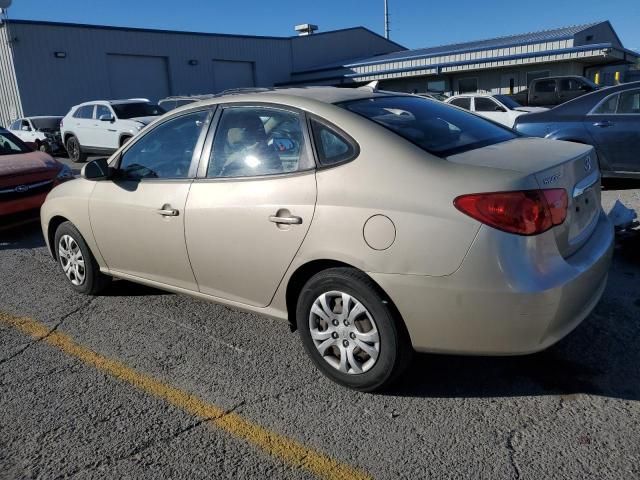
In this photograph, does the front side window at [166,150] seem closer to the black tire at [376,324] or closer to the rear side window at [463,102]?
the black tire at [376,324]

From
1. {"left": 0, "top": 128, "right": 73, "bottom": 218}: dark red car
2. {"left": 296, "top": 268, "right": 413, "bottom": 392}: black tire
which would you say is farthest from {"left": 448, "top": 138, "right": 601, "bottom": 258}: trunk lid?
{"left": 0, "top": 128, "right": 73, "bottom": 218}: dark red car

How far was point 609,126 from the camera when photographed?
7.69 m

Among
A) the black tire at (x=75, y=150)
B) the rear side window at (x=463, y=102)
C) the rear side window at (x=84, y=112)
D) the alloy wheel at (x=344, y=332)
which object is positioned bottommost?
the alloy wheel at (x=344, y=332)

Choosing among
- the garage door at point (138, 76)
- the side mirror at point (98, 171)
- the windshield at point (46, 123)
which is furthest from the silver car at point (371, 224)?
the garage door at point (138, 76)

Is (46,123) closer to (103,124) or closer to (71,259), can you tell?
(103,124)

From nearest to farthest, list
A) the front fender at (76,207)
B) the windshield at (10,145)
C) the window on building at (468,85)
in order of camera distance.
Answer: the front fender at (76,207)
the windshield at (10,145)
the window on building at (468,85)

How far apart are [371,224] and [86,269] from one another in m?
2.91

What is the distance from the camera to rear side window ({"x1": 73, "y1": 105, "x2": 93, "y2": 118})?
1570 centimetres

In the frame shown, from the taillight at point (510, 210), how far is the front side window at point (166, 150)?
1986 mm

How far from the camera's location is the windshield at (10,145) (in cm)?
807

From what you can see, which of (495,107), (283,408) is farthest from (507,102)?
(283,408)

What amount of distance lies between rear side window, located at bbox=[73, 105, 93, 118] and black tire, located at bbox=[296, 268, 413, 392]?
14.4 meters

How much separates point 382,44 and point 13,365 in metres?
41.9

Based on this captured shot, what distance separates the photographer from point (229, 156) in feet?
11.8
